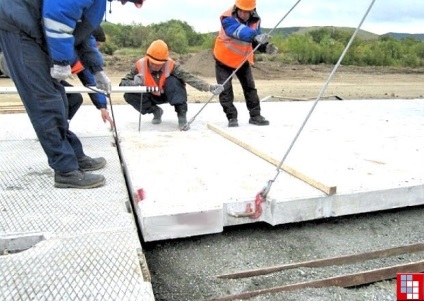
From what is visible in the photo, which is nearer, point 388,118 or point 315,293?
point 315,293

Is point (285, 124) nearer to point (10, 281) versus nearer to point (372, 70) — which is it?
point (10, 281)

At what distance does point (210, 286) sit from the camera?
243 cm

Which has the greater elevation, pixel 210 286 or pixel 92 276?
pixel 92 276

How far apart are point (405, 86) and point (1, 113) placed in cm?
1143

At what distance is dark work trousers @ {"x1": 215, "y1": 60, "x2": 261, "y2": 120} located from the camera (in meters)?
5.27

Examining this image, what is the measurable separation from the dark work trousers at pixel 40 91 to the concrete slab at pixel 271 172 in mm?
503

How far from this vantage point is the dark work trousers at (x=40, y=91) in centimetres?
275

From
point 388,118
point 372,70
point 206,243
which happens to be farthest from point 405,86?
point 206,243

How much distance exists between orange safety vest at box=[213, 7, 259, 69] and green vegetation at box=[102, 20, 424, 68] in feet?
47.0

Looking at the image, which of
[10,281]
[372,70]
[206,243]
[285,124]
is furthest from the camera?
[372,70]

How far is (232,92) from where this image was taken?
5.39m

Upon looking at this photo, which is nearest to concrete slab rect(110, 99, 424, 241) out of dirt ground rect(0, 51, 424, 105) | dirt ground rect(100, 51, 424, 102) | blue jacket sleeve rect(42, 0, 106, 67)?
blue jacket sleeve rect(42, 0, 106, 67)

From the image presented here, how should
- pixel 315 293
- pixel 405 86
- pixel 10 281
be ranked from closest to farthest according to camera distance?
1. pixel 10 281
2. pixel 315 293
3. pixel 405 86

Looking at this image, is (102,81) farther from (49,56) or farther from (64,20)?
(64,20)
